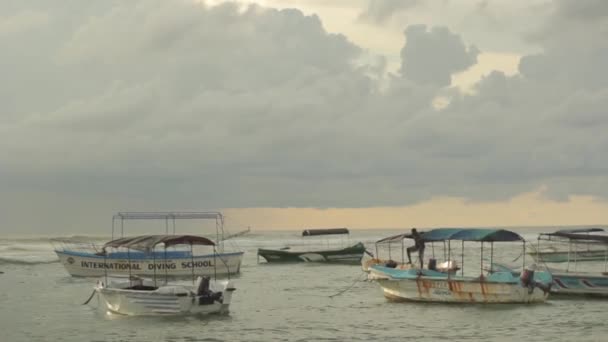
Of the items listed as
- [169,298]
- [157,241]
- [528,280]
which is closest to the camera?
[169,298]

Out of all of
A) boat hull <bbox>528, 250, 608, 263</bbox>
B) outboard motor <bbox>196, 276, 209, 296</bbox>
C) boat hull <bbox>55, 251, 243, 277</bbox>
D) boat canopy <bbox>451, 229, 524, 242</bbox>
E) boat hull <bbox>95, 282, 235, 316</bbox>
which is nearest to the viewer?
boat hull <bbox>95, 282, 235, 316</bbox>

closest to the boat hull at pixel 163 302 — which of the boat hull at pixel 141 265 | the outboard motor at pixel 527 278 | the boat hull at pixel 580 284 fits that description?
the outboard motor at pixel 527 278

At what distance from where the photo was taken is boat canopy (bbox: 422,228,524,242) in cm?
3023

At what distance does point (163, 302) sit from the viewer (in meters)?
25.8

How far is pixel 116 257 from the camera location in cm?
4425

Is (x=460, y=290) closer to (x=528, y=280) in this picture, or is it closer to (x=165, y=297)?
(x=528, y=280)

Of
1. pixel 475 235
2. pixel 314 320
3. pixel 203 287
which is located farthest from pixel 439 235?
pixel 203 287

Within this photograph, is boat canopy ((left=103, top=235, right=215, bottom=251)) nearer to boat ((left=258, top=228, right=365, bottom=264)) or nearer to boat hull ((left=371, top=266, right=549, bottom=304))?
boat hull ((left=371, top=266, right=549, bottom=304))

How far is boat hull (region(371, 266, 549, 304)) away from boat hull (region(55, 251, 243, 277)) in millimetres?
14912

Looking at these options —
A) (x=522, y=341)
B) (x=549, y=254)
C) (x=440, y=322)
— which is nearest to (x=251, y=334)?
(x=440, y=322)

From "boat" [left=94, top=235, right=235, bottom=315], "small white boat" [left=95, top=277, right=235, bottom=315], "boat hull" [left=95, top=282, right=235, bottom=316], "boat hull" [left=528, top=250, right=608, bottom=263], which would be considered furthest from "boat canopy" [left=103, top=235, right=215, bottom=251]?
"boat hull" [left=528, top=250, right=608, bottom=263]

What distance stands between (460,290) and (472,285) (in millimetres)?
517

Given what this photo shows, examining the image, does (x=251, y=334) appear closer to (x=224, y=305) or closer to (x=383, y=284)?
(x=224, y=305)

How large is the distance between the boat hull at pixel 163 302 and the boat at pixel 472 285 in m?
7.12
